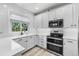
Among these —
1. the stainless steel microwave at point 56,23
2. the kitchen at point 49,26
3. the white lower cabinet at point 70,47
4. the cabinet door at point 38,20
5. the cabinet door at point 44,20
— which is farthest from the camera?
the cabinet door at point 38,20

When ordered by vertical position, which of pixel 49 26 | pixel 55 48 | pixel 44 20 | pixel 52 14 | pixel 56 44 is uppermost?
pixel 52 14

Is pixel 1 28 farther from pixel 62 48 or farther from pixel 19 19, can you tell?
pixel 19 19

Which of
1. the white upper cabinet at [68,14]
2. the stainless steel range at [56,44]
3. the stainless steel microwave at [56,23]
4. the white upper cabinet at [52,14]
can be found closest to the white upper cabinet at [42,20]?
the white upper cabinet at [52,14]

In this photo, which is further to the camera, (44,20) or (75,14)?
(44,20)

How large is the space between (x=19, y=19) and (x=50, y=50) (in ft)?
5.13

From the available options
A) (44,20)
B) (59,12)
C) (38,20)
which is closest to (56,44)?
(59,12)

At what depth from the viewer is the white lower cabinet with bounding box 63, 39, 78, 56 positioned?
153 centimetres

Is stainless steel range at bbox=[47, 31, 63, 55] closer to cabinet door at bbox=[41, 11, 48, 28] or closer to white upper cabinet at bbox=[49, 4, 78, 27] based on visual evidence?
white upper cabinet at bbox=[49, 4, 78, 27]

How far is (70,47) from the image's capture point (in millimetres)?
1628

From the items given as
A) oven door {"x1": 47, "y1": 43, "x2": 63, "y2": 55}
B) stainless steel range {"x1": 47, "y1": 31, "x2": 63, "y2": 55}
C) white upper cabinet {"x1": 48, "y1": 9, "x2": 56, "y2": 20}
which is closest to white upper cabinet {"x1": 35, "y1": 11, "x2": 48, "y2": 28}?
white upper cabinet {"x1": 48, "y1": 9, "x2": 56, "y2": 20}

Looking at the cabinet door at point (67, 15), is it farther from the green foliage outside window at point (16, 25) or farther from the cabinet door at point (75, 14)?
the green foliage outside window at point (16, 25)

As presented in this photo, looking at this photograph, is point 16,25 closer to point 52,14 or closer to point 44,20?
point 44,20

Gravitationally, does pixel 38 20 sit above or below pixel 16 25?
above

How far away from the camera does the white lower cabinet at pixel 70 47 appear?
153 centimetres
